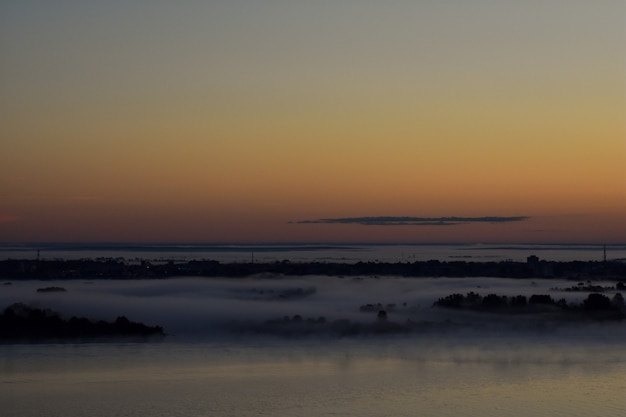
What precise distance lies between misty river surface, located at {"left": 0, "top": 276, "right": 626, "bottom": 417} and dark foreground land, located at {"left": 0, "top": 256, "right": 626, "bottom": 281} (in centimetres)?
361

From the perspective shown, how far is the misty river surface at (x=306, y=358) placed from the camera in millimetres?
16016

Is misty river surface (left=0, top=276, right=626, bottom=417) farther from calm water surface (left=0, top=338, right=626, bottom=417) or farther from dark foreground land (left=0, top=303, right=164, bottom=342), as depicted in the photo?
dark foreground land (left=0, top=303, right=164, bottom=342)

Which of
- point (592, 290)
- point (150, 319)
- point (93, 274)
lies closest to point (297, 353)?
point (150, 319)

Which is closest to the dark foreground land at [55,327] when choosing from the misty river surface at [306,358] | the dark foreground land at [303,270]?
the misty river surface at [306,358]

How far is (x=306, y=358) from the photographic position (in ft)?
77.3

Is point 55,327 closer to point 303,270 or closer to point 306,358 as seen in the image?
point 306,358

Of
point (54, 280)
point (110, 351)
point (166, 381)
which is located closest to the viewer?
point (166, 381)

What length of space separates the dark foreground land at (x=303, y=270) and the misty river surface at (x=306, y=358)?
361cm

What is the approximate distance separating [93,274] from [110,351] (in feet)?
66.7

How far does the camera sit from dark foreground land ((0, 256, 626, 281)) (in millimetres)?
43562

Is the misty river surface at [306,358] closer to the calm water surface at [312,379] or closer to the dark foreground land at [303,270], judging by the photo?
the calm water surface at [312,379]

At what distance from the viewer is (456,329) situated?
1224 inches

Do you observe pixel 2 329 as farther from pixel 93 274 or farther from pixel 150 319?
pixel 93 274

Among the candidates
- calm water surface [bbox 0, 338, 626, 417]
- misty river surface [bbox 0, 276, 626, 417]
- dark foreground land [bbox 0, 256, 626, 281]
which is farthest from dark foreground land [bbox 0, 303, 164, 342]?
dark foreground land [bbox 0, 256, 626, 281]
